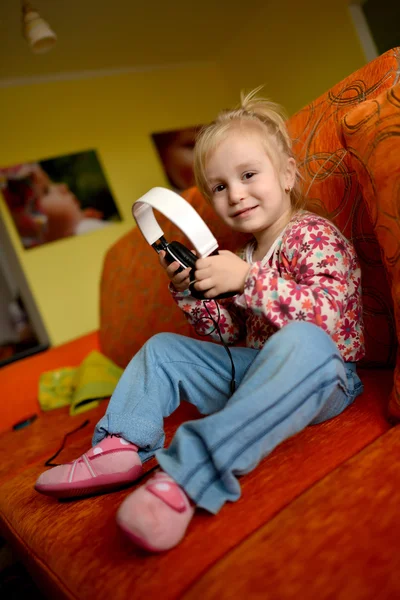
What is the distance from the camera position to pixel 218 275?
0.85 metres

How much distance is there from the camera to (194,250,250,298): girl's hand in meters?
0.85

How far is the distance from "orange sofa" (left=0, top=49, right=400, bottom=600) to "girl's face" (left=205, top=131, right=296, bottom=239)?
0.11 m

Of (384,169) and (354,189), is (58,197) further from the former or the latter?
(384,169)

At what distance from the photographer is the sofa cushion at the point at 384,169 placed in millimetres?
773

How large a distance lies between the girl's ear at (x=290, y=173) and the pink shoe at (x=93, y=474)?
663 mm

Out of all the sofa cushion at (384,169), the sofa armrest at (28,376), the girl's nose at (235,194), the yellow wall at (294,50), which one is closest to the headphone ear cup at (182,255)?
the girl's nose at (235,194)

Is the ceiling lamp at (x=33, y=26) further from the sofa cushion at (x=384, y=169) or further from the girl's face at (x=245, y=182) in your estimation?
the sofa cushion at (x=384, y=169)

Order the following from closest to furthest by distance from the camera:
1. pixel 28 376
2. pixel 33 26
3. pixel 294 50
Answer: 1. pixel 28 376
2. pixel 33 26
3. pixel 294 50

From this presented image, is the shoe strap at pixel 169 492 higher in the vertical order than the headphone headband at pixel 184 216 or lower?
lower

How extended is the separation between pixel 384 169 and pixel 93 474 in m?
0.71

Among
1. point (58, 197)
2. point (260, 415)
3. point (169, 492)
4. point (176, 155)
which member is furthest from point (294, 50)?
point (169, 492)

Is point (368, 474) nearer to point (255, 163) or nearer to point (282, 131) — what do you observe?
point (255, 163)

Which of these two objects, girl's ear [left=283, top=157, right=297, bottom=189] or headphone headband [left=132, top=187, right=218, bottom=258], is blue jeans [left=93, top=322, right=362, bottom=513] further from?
girl's ear [left=283, top=157, right=297, bottom=189]

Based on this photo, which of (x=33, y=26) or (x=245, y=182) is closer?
(x=245, y=182)
